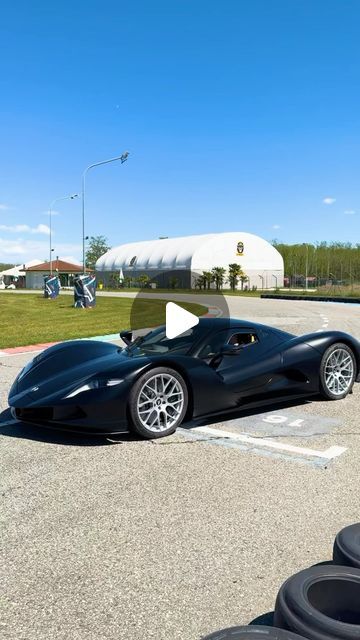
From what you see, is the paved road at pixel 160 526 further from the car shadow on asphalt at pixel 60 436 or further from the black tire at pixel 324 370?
the black tire at pixel 324 370

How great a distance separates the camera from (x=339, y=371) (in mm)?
6461

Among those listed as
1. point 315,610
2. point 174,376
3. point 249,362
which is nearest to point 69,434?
point 174,376

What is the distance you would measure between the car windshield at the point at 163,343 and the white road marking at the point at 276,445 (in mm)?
814

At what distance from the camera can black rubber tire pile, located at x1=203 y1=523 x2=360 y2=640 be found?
179 centimetres

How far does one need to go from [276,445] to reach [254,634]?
3.11 m

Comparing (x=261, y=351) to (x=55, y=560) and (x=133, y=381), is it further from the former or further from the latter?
(x=55, y=560)

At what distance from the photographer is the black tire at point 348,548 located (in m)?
2.34

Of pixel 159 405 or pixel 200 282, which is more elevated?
pixel 200 282

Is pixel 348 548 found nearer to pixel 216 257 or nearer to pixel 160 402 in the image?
pixel 160 402

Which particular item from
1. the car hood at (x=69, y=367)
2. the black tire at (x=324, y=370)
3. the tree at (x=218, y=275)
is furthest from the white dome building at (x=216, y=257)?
the car hood at (x=69, y=367)

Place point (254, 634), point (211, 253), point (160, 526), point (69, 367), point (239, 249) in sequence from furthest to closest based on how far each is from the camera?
point (239, 249), point (211, 253), point (69, 367), point (160, 526), point (254, 634)

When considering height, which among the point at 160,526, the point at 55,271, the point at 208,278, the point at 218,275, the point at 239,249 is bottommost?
the point at 160,526

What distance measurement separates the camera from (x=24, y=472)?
4.12m

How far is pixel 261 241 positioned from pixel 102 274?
106 ft
